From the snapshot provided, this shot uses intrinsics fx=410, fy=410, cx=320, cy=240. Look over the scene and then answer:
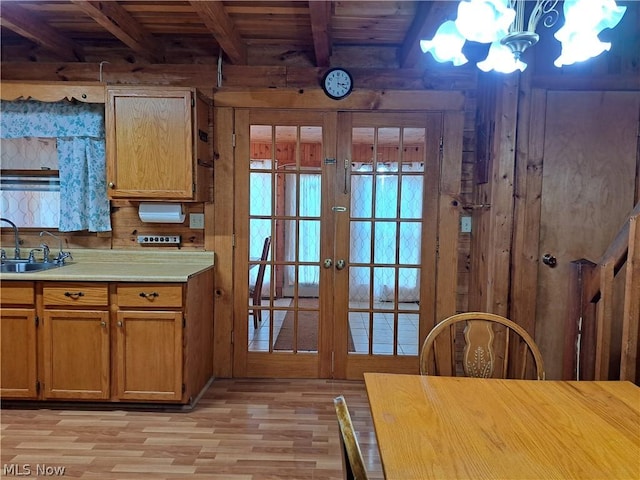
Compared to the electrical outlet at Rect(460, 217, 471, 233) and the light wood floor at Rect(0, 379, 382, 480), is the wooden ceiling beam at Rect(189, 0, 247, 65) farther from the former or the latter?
the light wood floor at Rect(0, 379, 382, 480)

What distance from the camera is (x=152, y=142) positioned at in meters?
2.72

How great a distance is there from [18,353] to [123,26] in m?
2.11

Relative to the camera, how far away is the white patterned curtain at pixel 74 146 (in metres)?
2.88

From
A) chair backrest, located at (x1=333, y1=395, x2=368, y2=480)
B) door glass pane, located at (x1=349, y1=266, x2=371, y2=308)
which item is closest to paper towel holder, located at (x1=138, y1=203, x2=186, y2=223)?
door glass pane, located at (x1=349, y1=266, x2=371, y2=308)

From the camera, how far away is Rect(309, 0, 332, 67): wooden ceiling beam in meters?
2.17

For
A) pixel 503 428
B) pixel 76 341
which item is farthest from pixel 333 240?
pixel 503 428

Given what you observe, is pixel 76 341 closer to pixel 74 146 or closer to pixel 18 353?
pixel 18 353

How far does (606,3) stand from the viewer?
3.80 feet

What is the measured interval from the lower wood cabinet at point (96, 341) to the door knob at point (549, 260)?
2.35 metres

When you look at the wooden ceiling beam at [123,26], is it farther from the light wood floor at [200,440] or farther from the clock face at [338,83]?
the light wood floor at [200,440]

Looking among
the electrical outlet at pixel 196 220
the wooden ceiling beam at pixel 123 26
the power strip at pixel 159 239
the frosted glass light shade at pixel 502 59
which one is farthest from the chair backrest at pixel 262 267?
the frosted glass light shade at pixel 502 59

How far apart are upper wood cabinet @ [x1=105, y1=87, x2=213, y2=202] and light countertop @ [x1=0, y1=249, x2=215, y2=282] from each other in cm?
48

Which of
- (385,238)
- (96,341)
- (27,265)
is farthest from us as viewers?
(385,238)

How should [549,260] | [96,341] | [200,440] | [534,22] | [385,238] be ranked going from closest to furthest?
[534,22]
[200,440]
[96,341]
[549,260]
[385,238]
